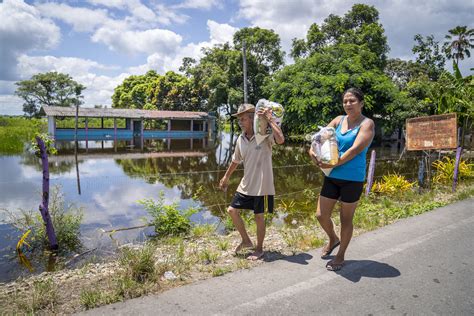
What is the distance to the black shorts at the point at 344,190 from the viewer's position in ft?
10.7

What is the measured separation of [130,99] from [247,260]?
Answer: 48.2m

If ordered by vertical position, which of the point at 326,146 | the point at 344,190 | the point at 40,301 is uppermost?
the point at 326,146

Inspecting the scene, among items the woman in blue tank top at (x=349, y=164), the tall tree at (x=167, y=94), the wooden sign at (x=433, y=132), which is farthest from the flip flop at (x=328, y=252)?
the tall tree at (x=167, y=94)

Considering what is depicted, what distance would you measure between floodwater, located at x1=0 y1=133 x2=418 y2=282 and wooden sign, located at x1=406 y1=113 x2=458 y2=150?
3270 millimetres

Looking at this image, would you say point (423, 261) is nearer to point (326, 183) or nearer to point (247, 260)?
point (326, 183)

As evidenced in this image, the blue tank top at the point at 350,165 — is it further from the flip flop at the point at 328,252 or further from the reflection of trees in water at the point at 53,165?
the reflection of trees in water at the point at 53,165

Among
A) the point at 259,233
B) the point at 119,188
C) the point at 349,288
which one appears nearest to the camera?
the point at 349,288

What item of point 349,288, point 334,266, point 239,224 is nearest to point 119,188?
point 239,224

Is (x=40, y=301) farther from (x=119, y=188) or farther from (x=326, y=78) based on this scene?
(x=326, y=78)

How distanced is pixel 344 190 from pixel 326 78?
20.9 metres

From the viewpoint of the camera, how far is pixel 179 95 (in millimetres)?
43438

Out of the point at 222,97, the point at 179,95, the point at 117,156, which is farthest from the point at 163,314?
the point at 179,95

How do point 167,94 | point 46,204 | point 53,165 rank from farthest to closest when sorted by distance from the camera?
1. point 167,94
2. point 53,165
3. point 46,204

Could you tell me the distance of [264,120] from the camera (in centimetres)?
348
